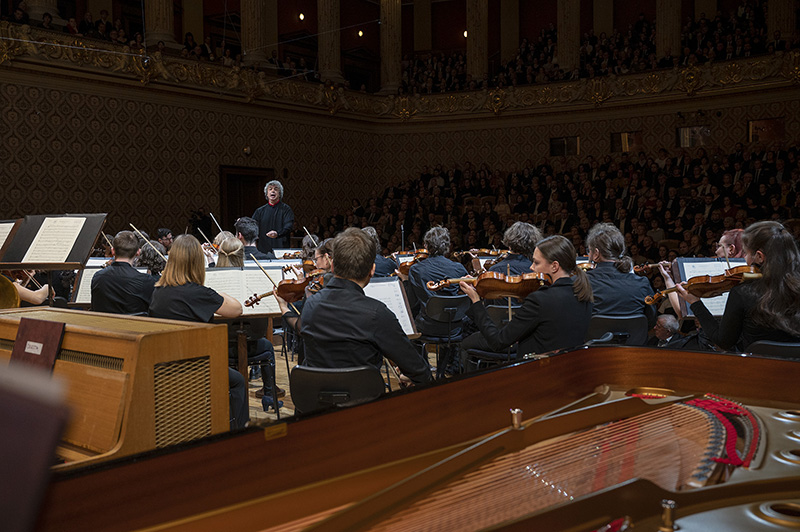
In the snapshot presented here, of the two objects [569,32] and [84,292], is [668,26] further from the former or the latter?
[84,292]

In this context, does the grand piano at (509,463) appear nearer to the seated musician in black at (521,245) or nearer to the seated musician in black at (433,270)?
the seated musician in black at (521,245)

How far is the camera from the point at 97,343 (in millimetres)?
1998

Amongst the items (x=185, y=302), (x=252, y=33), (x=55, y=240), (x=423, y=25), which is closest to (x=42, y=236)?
(x=55, y=240)

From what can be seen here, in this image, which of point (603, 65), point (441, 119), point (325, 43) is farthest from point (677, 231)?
point (325, 43)

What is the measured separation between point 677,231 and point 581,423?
388 inches

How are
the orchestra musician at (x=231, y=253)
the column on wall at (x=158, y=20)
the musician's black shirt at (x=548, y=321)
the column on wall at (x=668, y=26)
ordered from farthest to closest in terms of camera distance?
the column on wall at (x=668, y=26) < the column on wall at (x=158, y=20) < the orchestra musician at (x=231, y=253) < the musician's black shirt at (x=548, y=321)

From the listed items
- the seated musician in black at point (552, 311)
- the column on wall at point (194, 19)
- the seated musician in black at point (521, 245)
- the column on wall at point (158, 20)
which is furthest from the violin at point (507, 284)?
the column on wall at point (194, 19)

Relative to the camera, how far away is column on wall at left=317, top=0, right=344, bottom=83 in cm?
1623

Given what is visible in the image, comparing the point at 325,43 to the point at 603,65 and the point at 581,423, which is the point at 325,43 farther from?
the point at 581,423

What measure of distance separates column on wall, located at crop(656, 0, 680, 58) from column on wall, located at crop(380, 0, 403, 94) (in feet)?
20.6

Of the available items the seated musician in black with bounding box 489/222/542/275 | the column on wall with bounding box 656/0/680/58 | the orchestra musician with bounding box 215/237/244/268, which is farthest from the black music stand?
the column on wall with bounding box 656/0/680/58

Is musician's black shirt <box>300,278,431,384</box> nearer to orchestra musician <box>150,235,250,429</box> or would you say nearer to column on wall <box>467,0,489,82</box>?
orchestra musician <box>150,235,250,429</box>

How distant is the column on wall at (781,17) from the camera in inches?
543

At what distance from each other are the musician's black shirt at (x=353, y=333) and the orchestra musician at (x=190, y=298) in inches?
36.5
